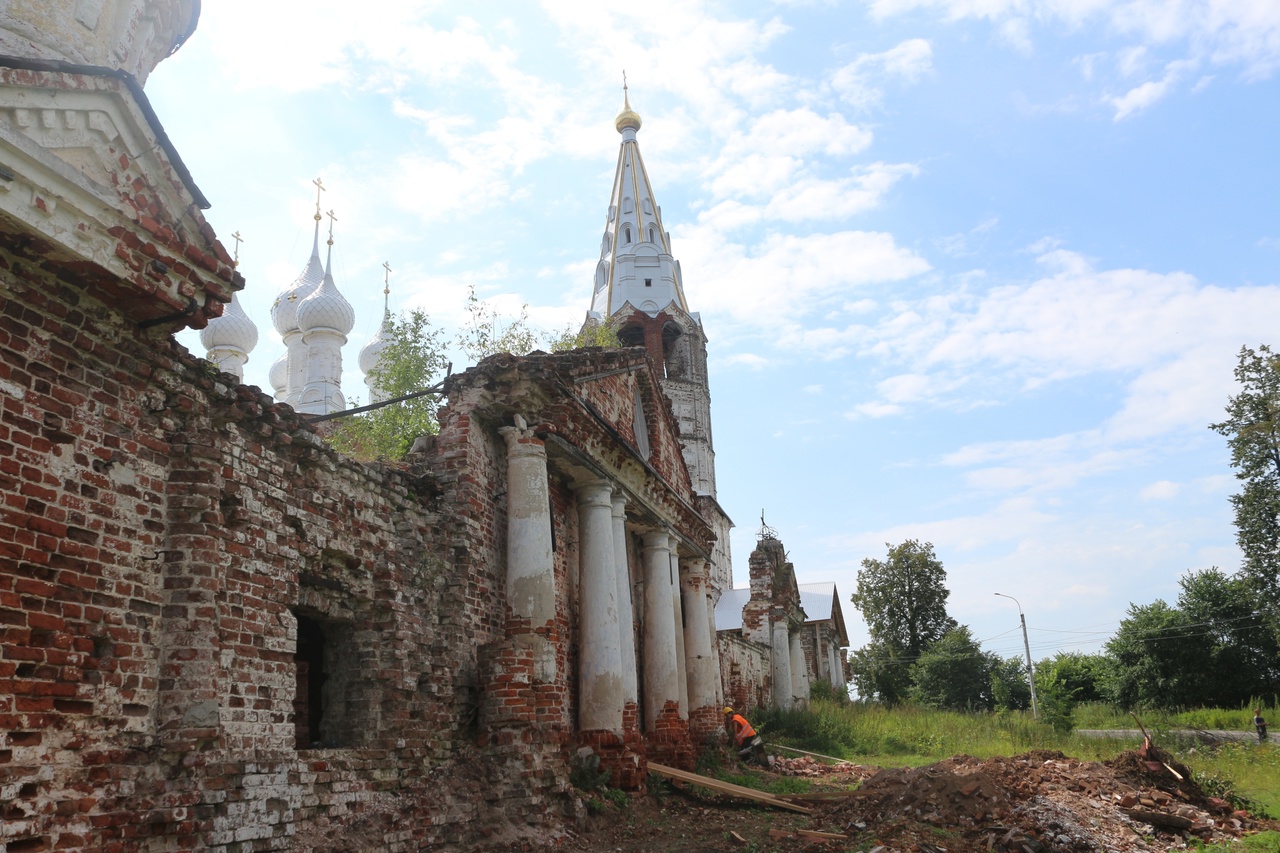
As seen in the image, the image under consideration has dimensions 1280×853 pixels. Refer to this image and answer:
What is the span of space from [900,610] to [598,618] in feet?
128

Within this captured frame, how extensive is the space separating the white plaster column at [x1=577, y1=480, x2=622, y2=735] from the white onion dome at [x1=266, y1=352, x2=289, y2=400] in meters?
20.8

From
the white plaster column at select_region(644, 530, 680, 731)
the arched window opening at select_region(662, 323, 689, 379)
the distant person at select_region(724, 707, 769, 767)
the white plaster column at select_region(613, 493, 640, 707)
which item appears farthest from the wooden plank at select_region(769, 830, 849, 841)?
the arched window opening at select_region(662, 323, 689, 379)

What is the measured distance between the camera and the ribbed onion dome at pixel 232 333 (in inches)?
1059

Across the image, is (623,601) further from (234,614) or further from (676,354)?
(676,354)

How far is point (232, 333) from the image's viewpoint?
27.1 metres

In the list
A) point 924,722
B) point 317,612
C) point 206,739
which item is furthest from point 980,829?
point 924,722

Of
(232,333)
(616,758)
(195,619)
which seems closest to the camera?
(195,619)

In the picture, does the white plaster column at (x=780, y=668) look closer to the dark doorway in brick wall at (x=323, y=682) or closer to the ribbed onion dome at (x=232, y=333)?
the ribbed onion dome at (x=232, y=333)

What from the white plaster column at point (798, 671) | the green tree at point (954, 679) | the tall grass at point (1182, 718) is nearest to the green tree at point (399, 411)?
the white plaster column at point (798, 671)

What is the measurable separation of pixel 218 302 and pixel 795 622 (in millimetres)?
24577

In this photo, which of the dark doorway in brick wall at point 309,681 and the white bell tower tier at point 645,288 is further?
the white bell tower tier at point 645,288

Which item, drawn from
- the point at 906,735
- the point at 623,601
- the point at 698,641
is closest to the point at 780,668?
the point at 906,735

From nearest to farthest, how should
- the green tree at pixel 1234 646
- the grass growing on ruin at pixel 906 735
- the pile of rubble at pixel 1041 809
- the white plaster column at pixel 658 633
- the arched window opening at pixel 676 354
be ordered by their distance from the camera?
the pile of rubble at pixel 1041 809, the white plaster column at pixel 658 633, the grass growing on ruin at pixel 906 735, the green tree at pixel 1234 646, the arched window opening at pixel 676 354

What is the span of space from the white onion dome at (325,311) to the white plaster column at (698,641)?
16.3 metres
